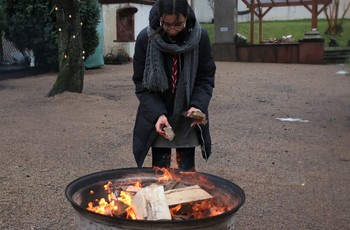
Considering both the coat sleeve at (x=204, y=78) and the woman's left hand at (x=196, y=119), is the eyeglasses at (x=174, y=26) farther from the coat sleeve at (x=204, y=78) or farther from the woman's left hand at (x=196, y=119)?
the woman's left hand at (x=196, y=119)

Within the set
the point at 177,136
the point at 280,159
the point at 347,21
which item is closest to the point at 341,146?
the point at 280,159

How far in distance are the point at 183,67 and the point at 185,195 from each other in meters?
0.82

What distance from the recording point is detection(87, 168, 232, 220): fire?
95.7 inches

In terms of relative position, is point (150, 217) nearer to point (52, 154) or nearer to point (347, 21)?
point (52, 154)

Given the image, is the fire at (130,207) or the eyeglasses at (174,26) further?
the eyeglasses at (174,26)

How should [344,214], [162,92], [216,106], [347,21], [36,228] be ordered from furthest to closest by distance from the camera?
1. [347,21]
2. [216,106]
3. [344,214]
4. [36,228]
5. [162,92]

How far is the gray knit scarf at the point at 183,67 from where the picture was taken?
2.89m

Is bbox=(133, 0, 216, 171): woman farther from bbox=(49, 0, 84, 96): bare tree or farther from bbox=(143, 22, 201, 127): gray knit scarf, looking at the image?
bbox=(49, 0, 84, 96): bare tree

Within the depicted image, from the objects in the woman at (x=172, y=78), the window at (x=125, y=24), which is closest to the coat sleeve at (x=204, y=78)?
the woman at (x=172, y=78)

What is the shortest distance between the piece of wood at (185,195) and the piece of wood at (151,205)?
5 cm

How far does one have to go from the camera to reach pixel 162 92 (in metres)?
3.05

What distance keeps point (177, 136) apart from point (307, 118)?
6.19m

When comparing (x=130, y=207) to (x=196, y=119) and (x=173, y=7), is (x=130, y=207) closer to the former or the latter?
(x=196, y=119)

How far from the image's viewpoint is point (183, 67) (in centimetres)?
299
